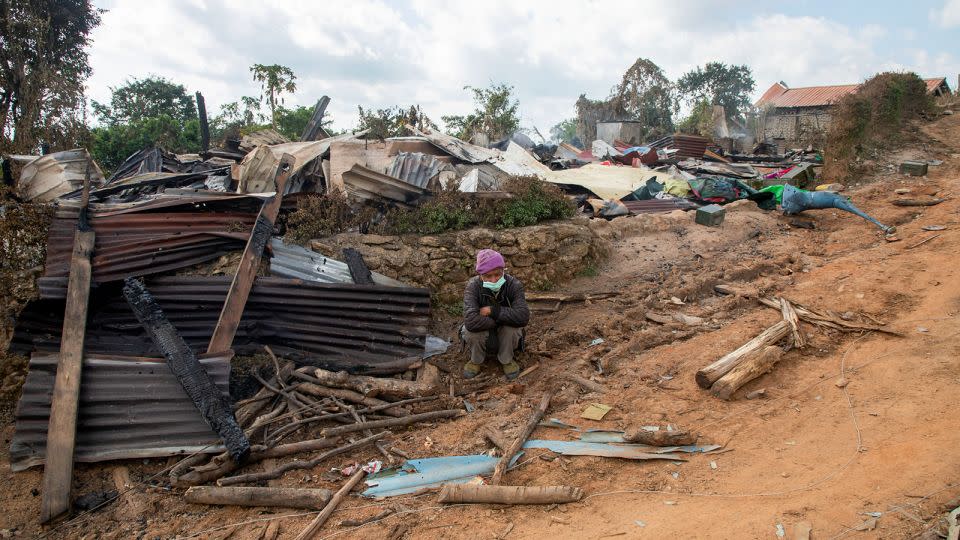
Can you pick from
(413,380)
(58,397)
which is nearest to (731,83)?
(413,380)

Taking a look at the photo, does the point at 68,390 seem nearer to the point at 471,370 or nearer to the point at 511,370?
the point at 471,370

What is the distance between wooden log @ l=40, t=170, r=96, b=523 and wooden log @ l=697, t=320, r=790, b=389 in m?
5.22

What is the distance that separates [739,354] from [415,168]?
5.34m

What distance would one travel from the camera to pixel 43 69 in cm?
1441

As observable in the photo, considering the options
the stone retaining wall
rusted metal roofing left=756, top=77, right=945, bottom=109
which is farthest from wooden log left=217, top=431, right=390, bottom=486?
rusted metal roofing left=756, top=77, right=945, bottom=109

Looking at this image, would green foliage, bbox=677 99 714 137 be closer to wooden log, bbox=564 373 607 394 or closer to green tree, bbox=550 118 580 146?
green tree, bbox=550 118 580 146

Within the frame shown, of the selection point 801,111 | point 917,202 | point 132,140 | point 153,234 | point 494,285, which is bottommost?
point 494,285

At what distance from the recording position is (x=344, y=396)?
5113mm

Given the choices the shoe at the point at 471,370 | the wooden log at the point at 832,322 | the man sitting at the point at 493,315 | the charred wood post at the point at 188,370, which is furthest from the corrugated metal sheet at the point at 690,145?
the charred wood post at the point at 188,370

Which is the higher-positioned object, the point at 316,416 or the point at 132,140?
the point at 132,140

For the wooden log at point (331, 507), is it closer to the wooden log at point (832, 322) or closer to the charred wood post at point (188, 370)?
the charred wood post at point (188, 370)

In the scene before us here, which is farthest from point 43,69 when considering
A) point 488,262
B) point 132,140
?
point 488,262

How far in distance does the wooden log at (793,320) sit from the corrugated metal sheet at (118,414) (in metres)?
5.43

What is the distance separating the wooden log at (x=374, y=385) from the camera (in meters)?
5.16
